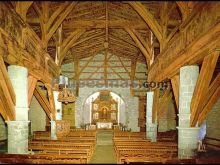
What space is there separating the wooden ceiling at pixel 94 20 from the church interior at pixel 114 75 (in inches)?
2.2

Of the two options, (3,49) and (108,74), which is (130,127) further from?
(3,49)

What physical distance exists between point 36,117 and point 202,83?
16009mm

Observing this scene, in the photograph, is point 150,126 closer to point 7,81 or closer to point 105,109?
point 7,81

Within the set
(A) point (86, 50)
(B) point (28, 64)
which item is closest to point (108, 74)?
(A) point (86, 50)

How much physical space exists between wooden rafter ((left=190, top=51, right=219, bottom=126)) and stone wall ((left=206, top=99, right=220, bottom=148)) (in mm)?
6672

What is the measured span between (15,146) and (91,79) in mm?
15175

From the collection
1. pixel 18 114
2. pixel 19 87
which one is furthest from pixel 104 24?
pixel 18 114

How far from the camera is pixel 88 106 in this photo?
27422mm

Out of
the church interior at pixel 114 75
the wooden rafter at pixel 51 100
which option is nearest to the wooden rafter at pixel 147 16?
the church interior at pixel 114 75

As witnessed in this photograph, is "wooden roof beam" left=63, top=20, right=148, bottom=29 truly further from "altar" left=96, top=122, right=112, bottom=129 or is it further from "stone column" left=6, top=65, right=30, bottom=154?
"altar" left=96, top=122, right=112, bottom=129

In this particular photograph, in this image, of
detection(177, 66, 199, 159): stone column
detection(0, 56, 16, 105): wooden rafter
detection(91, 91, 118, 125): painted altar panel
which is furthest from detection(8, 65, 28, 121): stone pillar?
detection(91, 91, 118, 125): painted altar panel

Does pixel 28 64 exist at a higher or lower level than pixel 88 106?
higher

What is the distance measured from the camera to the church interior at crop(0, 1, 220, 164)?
7.15 meters

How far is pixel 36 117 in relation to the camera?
20516 mm
